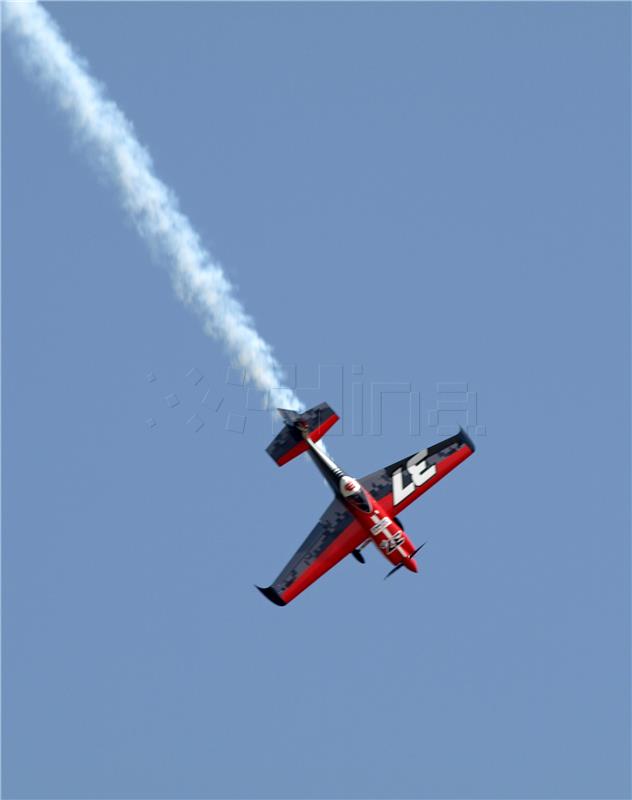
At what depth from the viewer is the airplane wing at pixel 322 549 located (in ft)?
177

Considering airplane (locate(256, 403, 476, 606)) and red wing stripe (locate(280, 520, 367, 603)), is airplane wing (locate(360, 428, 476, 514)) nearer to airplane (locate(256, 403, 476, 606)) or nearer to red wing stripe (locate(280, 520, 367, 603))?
airplane (locate(256, 403, 476, 606))

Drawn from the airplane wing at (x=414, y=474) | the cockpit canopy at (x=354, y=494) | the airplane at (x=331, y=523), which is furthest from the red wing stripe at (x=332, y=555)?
the airplane wing at (x=414, y=474)

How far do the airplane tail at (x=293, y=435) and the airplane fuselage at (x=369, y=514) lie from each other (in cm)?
25

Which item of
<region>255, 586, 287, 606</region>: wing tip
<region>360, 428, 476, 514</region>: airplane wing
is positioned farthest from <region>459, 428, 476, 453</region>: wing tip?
<region>255, 586, 287, 606</region>: wing tip

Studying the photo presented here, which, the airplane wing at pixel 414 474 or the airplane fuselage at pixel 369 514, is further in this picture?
the airplane wing at pixel 414 474

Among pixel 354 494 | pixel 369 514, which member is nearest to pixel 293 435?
pixel 354 494

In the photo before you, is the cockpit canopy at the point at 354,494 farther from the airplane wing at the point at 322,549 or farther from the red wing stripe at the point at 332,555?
the red wing stripe at the point at 332,555

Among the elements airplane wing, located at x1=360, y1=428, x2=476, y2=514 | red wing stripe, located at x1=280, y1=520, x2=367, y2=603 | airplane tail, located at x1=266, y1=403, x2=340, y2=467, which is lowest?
red wing stripe, located at x1=280, y1=520, x2=367, y2=603

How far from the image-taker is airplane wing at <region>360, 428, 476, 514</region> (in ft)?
182

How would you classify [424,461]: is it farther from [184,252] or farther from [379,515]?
[184,252]

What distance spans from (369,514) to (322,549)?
209cm

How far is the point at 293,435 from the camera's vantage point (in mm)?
54500

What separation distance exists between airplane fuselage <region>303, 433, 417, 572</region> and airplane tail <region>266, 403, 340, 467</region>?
0.82 feet

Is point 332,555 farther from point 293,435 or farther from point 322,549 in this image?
point 293,435
